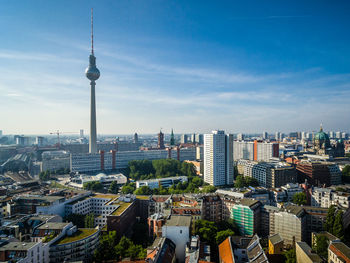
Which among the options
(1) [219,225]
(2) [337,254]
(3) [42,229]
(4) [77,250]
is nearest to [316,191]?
(1) [219,225]

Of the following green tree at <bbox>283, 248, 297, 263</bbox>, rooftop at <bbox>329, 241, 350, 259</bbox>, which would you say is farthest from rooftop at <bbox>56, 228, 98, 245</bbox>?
rooftop at <bbox>329, 241, 350, 259</bbox>

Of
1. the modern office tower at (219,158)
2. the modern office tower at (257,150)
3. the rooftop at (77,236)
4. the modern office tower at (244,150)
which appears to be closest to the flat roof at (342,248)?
the rooftop at (77,236)

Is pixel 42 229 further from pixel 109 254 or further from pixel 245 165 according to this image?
pixel 245 165

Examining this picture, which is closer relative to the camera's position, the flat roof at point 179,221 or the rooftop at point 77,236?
the rooftop at point 77,236

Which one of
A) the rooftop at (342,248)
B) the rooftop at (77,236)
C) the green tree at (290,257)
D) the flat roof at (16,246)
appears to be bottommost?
the green tree at (290,257)

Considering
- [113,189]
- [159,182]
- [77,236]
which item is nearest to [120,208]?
[77,236]

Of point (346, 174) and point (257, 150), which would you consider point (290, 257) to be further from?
point (257, 150)

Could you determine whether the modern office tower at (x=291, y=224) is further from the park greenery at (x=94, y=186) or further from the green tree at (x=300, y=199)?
the park greenery at (x=94, y=186)
